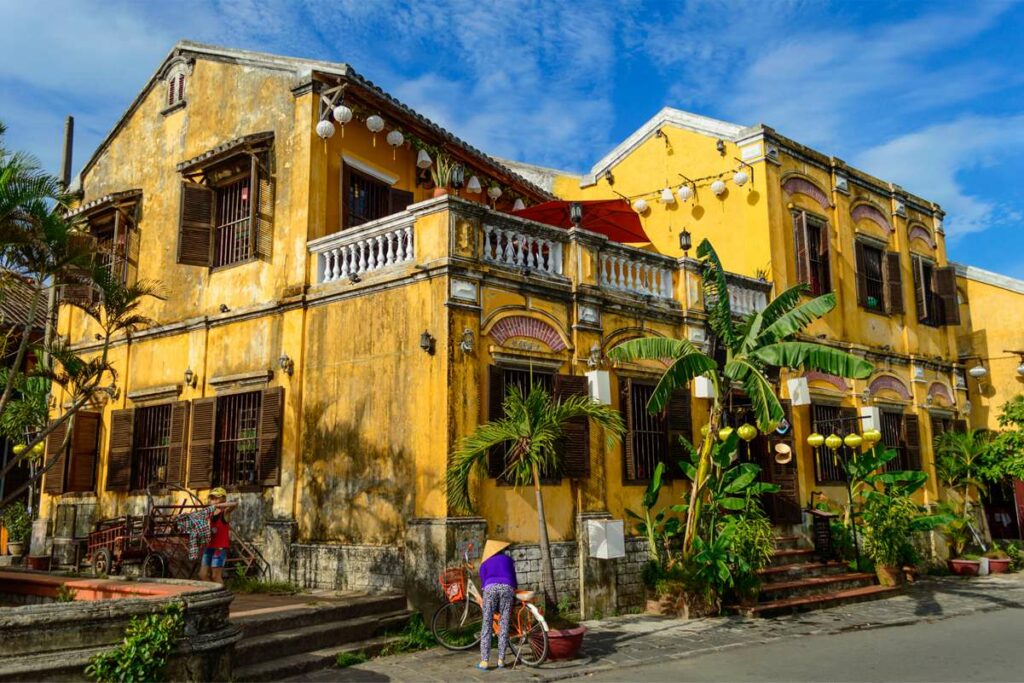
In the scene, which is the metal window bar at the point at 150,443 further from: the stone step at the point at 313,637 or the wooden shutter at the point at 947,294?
the wooden shutter at the point at 947,294

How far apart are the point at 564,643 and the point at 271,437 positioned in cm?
574

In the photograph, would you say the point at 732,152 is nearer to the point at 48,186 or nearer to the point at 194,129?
the point at 194,129

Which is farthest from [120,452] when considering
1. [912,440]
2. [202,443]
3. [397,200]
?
[912,440]

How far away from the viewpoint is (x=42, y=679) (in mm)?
6418

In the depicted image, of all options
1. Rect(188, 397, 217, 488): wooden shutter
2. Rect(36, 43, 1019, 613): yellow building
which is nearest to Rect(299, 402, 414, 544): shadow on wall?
Rect(36, 43, 1019, 613): yellow building

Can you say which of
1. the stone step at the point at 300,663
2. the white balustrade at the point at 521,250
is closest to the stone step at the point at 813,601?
the stone step at the point at 300,663

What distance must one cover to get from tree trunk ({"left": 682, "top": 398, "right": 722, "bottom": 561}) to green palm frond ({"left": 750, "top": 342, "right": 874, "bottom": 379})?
3.38ft

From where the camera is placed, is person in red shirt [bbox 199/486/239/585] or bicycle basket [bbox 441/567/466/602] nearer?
bicycle basket [bbox 441/567/466/602]

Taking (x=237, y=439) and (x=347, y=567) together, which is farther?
(x=237, y=439)

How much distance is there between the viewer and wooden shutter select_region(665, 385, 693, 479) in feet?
45.5

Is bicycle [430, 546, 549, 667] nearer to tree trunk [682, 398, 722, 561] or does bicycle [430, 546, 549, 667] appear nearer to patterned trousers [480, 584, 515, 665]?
patterned trousers [480, 584, 515, 665]

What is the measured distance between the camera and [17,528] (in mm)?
16344

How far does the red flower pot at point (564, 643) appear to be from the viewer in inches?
363

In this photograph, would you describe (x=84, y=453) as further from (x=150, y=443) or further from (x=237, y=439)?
(x=237, y=439)
